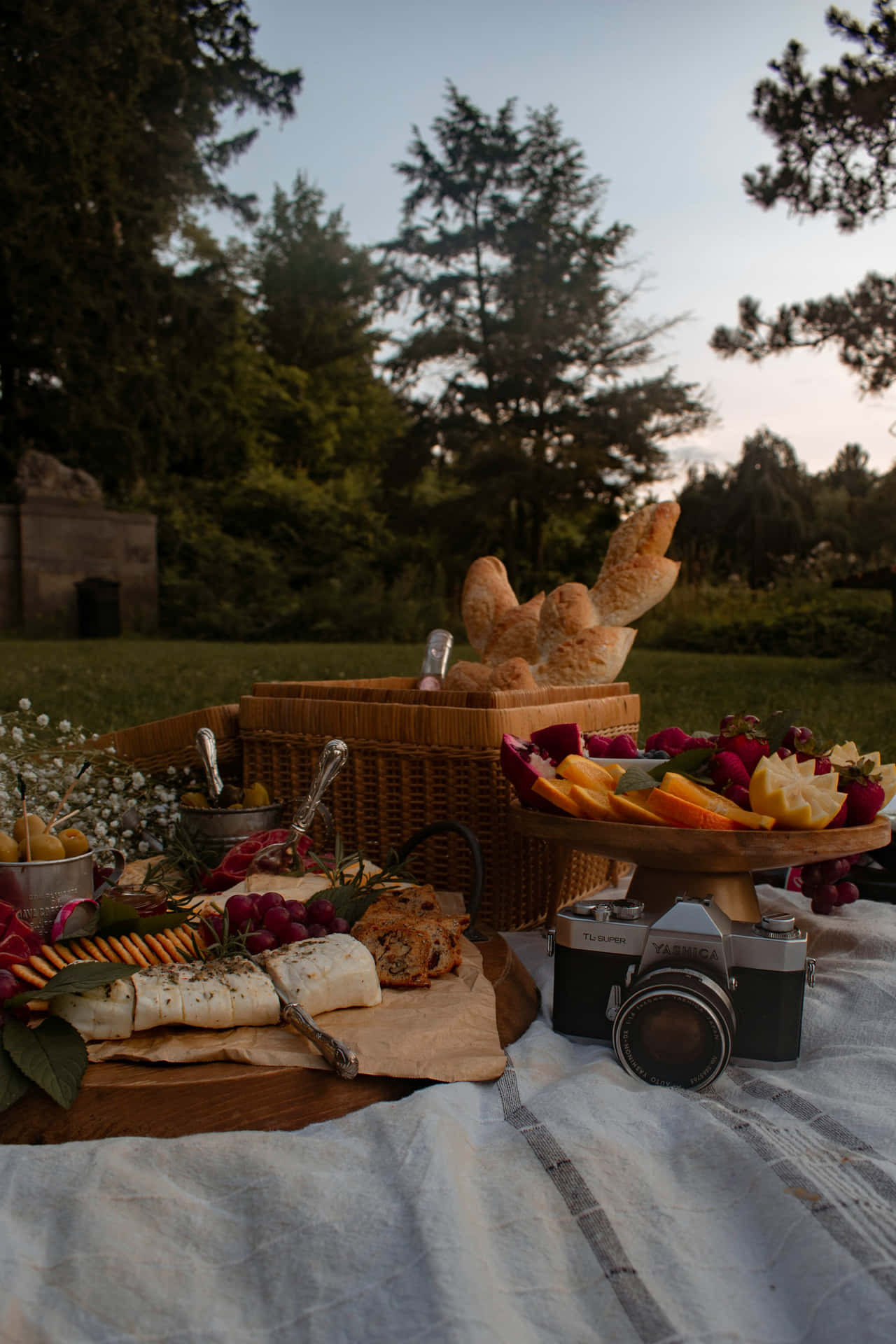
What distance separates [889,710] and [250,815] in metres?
3.84

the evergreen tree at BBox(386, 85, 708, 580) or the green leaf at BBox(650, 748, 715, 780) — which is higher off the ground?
Result: the evergreen tree at BBox(386, 85, 708, 580)

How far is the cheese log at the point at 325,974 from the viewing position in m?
1.48

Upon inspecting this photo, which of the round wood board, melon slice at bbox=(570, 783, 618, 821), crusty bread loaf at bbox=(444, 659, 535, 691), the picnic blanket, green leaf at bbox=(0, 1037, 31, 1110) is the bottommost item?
the picnic blanket

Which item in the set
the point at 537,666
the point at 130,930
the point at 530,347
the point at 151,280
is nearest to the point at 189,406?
the point at 151,280

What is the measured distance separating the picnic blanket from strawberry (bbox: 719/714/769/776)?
0.54 m

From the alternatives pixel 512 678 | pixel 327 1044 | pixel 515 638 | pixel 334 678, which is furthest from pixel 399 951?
pixel 334 678

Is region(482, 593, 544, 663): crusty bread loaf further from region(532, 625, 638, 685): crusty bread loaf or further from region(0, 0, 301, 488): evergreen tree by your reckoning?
region(0, 0, 301, 488): evergreen tree

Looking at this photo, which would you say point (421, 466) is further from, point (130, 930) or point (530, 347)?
point (130, 930)

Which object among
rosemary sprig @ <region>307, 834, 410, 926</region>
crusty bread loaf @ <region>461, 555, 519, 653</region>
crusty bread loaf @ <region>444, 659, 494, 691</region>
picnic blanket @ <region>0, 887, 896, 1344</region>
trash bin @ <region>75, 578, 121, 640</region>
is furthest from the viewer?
trash bin @ <region>75, 578, 121, 640</region>

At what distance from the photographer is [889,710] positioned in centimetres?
507

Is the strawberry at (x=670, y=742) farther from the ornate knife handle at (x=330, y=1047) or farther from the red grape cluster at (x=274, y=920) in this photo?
the ornate knife handle at (x=330, y=1047)

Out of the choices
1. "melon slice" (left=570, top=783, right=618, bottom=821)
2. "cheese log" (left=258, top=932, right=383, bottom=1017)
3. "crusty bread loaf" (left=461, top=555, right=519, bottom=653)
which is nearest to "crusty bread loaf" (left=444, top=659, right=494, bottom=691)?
"crusty bread loaf" (left=461, top=555, right=519, bottom=653)

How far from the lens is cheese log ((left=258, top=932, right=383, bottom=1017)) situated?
1482 millimetres

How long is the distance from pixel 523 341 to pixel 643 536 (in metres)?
13.7
